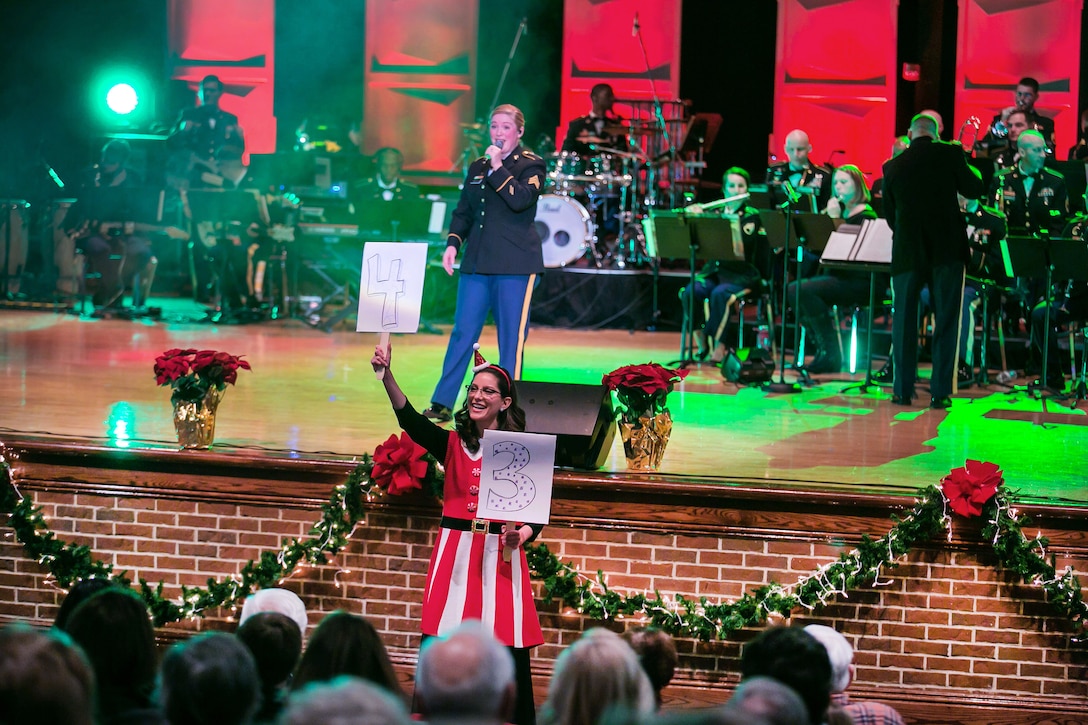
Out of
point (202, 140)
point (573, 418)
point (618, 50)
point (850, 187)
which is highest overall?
point (618, 50)

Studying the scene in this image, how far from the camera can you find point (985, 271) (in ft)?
32.9

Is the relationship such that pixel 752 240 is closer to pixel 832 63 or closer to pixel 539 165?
pixel 539 165

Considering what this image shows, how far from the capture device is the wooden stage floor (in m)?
6.58

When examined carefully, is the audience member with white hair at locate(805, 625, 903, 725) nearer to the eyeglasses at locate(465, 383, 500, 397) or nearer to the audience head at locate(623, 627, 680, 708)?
the audience head at locate(623, 627, 680, 708)

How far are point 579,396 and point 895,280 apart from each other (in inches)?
150

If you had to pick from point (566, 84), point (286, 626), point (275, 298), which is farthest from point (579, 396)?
point (566, 84)

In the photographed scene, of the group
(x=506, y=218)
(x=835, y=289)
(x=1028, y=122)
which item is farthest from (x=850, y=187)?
(x=506, y=218)

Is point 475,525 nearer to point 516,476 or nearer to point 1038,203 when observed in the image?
point 516,476

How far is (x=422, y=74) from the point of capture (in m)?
16.2

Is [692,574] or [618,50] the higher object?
[618,50]

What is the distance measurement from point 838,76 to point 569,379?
773 cm

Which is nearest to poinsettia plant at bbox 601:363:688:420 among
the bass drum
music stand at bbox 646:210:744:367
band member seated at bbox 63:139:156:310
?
music stand at bbox 646:210:744:367

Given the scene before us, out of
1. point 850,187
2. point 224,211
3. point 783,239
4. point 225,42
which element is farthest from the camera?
point 225,42

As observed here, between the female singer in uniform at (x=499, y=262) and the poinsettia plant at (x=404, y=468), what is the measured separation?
1.70m
